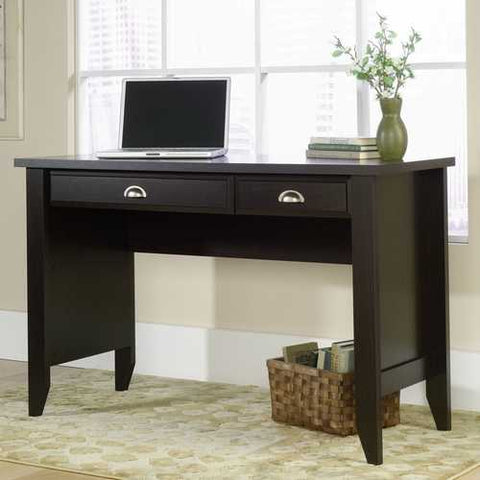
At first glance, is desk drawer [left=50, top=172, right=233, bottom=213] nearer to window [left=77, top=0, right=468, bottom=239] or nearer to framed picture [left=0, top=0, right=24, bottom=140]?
window [left=77, top=0, right=468, bottom=239]

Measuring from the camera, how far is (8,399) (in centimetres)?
421

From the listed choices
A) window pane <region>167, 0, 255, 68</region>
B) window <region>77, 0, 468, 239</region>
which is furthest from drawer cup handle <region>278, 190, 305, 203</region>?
window pane <region>167, 0, 255, 68</region>

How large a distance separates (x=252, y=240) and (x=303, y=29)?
32.5 inches

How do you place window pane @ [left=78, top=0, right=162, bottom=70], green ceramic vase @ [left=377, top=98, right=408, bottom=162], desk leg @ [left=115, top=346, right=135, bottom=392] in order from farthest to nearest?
window pane @ [left=78, top=0, right=162, bottom=70]
desk leg @ [left=115, top=346, right=135, bottom=392]
green ceramic vase @ [left=377, top=98, right=408, bottom=162]

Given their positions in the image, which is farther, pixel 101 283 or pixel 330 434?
pixel 101 283

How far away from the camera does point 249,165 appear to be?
349 centimetres

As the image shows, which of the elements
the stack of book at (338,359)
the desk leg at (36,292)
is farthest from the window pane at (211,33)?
the stack of book at (338,359)

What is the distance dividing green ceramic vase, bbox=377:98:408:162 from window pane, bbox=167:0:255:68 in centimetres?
96

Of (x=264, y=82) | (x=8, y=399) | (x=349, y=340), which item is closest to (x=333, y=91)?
(x=264, y=82)

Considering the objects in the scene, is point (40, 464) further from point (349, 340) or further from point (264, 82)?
point (264, 82)

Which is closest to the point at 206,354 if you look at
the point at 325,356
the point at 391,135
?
the point at 325,356

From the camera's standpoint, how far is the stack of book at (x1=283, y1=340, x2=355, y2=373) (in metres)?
3.70

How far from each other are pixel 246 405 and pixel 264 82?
1.19m

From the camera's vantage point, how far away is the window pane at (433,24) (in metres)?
4.02
